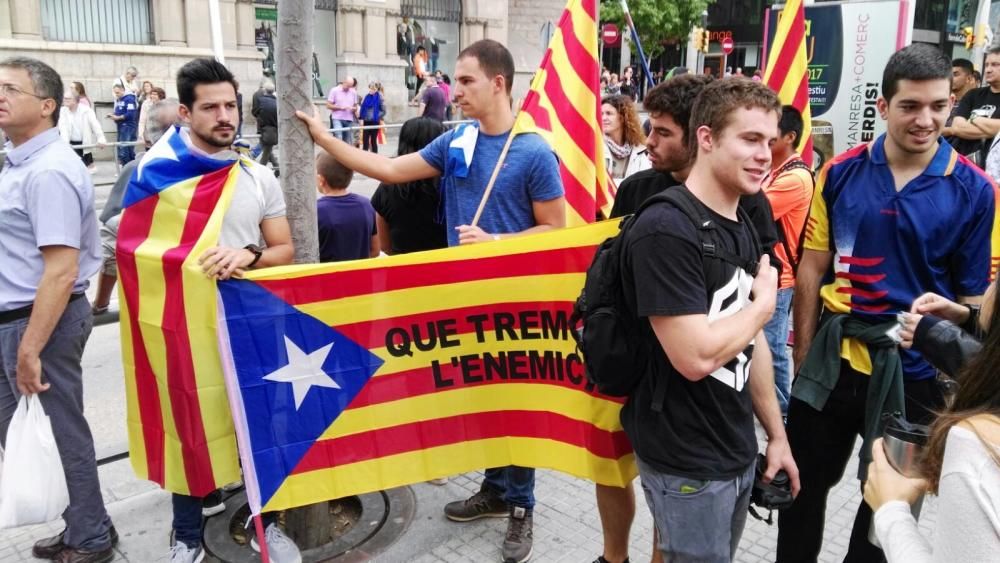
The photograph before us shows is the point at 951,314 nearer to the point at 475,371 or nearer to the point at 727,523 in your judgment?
the point at 727,523

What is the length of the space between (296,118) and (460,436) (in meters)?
1.51

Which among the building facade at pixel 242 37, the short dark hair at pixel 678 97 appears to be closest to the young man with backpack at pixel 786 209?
the short dark hair at pixel 678 97

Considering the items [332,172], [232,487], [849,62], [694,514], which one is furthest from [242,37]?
[694,514]

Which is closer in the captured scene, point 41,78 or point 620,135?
point 41,78

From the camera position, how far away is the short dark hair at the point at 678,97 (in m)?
3.02

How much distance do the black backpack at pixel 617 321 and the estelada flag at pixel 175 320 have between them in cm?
151

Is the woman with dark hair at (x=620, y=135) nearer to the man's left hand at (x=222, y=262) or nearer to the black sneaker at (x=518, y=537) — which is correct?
the black sneaker at (x=518, y=537)

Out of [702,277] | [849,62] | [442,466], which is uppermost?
[849,62]

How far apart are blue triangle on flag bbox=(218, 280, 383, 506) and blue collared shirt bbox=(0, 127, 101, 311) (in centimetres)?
78

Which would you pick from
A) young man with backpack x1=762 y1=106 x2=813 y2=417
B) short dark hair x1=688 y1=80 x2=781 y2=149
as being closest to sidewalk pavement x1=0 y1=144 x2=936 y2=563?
young man with backpack x1=762 y1=106 x2=813 y2=417

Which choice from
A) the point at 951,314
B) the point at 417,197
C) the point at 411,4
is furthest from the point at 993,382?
the point at 411,4

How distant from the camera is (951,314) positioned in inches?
108

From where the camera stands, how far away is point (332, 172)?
4.57 m

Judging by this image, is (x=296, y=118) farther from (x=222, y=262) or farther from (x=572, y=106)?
(x=572, y=106)
